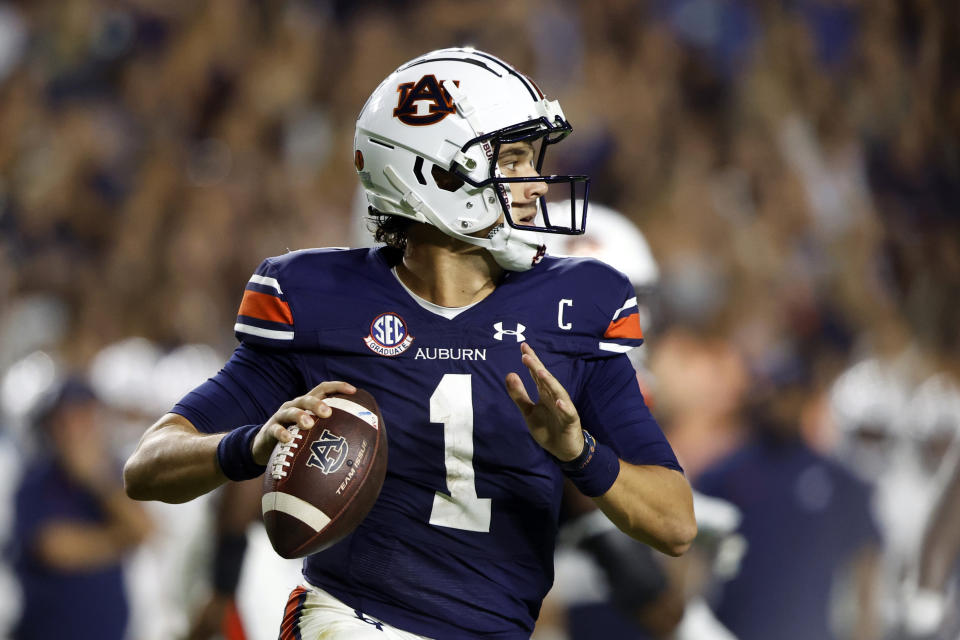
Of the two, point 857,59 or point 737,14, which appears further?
point 737,14

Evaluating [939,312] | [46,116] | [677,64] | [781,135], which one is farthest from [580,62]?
[46,116]

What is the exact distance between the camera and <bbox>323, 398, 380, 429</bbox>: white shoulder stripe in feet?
6.13

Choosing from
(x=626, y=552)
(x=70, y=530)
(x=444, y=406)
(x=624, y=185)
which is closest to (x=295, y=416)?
(x=444, y=406)

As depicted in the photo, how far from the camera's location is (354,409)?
188 centimetres

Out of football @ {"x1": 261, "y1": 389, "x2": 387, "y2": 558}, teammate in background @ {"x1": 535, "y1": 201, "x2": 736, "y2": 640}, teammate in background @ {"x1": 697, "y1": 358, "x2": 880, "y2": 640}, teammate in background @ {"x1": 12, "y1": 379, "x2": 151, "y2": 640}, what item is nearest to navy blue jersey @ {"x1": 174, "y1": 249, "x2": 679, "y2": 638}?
football @ {"x1": 261, "y1": 389, "x2": 387, "y2": 558}

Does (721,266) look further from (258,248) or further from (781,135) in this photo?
(258,248)

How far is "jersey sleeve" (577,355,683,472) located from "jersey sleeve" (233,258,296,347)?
0.56 metres

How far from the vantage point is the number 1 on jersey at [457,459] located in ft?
6.75

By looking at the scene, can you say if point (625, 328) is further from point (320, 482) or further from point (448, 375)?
point (320, 482)

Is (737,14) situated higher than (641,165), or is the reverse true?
(737,14)

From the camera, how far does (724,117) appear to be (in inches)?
273

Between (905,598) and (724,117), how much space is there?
3.65m

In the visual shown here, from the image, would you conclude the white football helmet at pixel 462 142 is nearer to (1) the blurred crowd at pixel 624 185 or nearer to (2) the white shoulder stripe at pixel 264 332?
(2) the white shoulder stripe at pixel 264 332

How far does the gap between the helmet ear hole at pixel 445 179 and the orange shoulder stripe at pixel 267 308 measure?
362 millimetres
